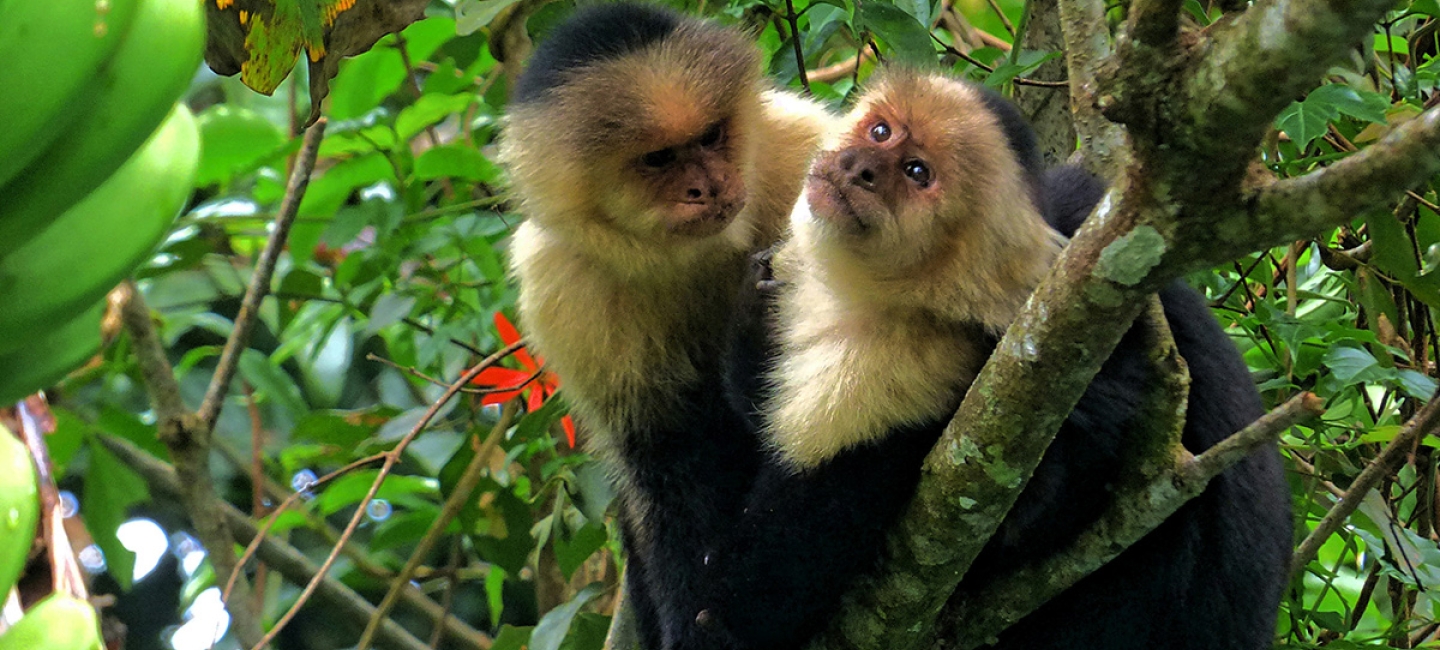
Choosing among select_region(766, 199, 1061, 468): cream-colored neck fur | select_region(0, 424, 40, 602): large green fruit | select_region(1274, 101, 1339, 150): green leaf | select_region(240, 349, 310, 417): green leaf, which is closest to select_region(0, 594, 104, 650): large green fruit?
select_region(0, 424, 40, 602): large green fruit

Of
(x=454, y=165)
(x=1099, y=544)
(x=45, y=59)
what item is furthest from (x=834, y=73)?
(x=45, y=59)

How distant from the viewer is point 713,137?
240 centimetres

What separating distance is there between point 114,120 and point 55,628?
54 cm

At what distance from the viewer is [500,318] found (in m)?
2.82

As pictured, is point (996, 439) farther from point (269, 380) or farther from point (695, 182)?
point (269, 380)

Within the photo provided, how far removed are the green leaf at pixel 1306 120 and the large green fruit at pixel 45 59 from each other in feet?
4.62

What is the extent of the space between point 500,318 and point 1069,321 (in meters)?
1.67

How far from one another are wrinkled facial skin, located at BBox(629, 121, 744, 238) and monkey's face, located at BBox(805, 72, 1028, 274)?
426 mm

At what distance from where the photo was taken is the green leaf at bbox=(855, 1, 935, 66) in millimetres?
2084

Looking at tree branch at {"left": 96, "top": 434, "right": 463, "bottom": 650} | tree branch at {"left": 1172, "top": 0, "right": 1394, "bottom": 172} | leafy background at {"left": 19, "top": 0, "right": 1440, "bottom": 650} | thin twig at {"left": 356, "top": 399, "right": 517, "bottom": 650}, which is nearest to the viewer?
tree branch at {"left": 1172, "top": 0, "right": 1394, "bottom": 172}

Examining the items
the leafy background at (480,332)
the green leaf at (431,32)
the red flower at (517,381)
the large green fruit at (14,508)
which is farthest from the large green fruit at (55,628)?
the green leaf at (431,32)

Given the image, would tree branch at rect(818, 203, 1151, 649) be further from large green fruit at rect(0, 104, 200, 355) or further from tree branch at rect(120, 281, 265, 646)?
tree branch at rect(120, 281, 265, 646)

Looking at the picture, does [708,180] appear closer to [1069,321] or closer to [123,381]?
[1069,321]

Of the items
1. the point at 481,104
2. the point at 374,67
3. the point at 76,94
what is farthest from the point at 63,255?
the point at 481,104
